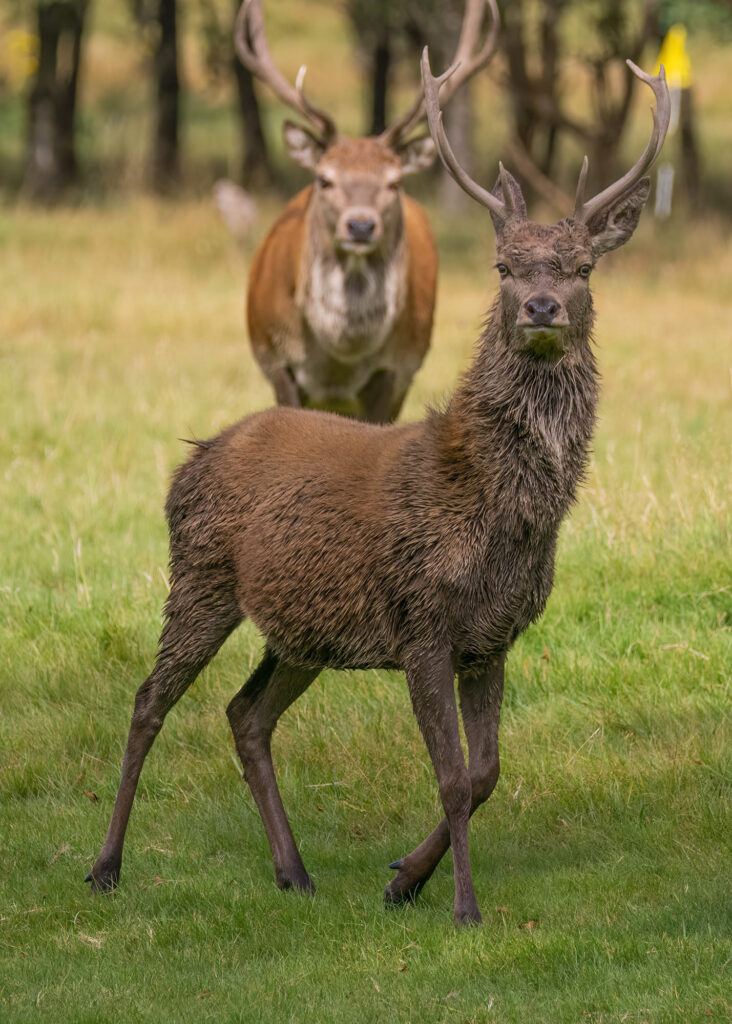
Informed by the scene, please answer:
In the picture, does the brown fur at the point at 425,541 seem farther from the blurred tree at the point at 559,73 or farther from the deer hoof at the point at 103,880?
the blurred tree at the point at 559,73

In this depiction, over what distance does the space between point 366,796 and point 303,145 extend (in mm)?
5391

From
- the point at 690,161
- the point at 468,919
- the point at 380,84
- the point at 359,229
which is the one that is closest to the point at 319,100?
the point at 380,84

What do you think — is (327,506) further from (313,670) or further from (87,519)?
(87,519)

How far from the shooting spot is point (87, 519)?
7.91 metres

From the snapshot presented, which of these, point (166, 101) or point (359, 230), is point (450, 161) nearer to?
point (359, 230)

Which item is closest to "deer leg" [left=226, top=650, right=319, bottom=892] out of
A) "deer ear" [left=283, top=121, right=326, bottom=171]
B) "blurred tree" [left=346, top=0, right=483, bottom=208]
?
"deer ear" [left=283, top=121, right=326, bottom=171]

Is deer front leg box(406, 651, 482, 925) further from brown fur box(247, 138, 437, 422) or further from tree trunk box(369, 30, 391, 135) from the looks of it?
tree trunk box(369, 30, 391, 135)

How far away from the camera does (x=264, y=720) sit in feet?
16.1

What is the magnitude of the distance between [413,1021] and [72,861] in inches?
59.3

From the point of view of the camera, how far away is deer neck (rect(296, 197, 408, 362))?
8.81 meters

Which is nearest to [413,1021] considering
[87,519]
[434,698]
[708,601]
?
[434,698]

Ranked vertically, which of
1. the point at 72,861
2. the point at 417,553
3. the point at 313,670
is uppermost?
the point at 417,553

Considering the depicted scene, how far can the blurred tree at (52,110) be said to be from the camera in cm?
2352

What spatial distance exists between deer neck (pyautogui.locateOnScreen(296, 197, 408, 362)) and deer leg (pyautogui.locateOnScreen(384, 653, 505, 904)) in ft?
15.0
